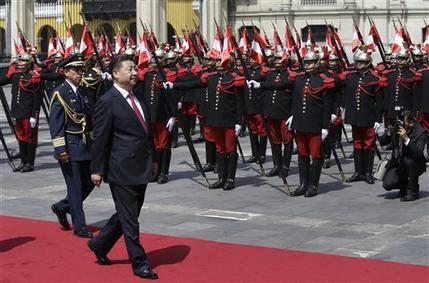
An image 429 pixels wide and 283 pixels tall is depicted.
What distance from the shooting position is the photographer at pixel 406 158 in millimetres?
10211

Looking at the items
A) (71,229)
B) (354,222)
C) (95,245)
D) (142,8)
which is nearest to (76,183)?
(71,229)

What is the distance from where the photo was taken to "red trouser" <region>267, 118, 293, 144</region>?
12.6 metres

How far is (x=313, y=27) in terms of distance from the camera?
115 ft

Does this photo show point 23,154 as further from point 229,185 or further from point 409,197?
point 409,197

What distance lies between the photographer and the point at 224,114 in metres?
11.2

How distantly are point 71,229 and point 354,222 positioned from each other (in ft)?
9.28

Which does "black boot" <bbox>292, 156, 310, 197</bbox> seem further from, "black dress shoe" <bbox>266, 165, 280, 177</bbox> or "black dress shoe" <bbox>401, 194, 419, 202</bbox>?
"black dress shoe" <bbox>266, 165, 280, 177</bbox>

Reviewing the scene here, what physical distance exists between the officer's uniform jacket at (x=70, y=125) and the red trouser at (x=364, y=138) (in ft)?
15.9

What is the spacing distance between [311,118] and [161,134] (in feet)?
7.49

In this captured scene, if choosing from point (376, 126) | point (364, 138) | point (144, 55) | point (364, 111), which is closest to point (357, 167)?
point (364, 138)

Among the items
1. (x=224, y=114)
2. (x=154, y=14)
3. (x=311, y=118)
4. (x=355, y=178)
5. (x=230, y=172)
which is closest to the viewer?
(x=311, y=118)

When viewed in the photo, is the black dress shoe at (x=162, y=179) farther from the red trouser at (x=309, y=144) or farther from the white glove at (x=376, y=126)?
the white glove at (x=376, y=126)

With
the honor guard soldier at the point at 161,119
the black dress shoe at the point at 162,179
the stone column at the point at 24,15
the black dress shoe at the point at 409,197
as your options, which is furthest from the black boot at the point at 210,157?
the stone column at the point at 24,15

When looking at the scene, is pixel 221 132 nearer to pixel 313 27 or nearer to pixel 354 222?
pixel 354 222
